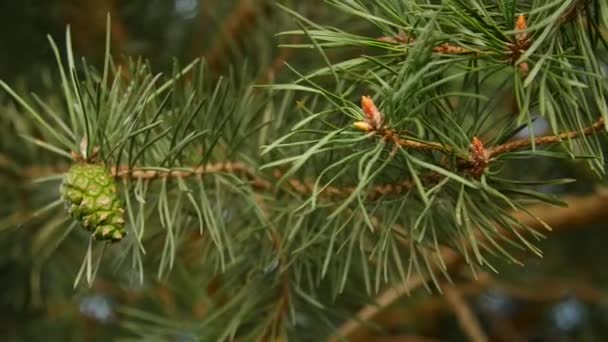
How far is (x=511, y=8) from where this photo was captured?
0.32 meters

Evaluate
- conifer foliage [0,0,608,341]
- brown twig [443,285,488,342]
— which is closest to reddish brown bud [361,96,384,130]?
conifer foliage [0,0,608,341]

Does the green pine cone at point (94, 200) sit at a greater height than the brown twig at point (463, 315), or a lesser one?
greater

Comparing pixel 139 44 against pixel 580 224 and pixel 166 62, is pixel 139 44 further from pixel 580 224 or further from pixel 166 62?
pixel 580 224

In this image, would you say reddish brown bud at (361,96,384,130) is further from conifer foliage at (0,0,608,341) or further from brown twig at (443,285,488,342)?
brown twig at (443,285,488,342)

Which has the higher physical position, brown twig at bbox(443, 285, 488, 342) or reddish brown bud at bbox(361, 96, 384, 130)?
reddish brown bud at bbox(361, 96, 384, 130)

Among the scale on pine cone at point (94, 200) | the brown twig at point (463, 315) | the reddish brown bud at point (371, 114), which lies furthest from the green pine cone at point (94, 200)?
the brown twig at point (463, 315)

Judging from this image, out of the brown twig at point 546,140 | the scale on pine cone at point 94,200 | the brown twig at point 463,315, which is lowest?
the brown twig at point 463,315

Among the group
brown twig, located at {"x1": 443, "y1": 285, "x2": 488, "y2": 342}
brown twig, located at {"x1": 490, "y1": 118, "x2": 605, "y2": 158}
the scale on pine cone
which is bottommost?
brown twig, located at {"x1": 443, "y1": 285, "x2": 488, "y2": 342}

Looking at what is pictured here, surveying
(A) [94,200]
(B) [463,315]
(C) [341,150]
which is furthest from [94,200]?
(B) [463,315]

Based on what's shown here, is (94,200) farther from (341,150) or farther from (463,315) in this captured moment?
(463,315)

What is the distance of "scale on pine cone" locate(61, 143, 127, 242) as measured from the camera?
0.37m

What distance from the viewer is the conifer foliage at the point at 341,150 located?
32 cm

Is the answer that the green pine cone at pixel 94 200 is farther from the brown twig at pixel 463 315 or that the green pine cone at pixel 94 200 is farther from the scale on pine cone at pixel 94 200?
the brown twig at pixel 463 315

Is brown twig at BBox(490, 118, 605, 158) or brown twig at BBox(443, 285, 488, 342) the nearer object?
brown twig at BBox(490, 118, 605, 158)
